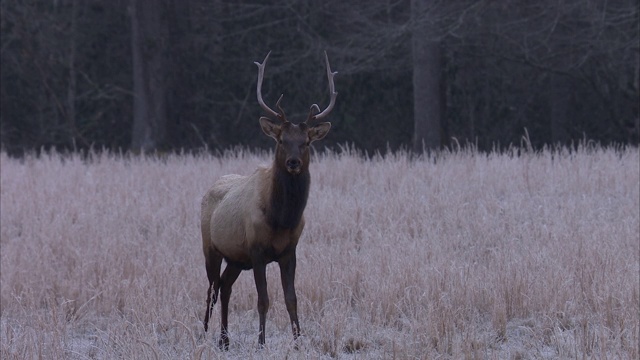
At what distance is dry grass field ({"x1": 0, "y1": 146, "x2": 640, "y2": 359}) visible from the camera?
693cm

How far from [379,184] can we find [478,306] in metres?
5.87

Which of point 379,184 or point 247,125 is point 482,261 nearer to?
point 379,184

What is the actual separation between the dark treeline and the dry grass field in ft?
32.1

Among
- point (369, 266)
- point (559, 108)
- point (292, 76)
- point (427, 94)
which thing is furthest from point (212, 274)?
point (559, 108)

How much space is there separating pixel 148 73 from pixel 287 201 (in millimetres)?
20844

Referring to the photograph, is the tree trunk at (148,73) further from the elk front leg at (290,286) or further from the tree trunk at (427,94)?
the elk front leg at (290,286)

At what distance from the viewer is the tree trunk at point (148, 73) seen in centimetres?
2650

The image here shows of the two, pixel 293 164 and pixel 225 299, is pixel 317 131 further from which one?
pixel 225 299

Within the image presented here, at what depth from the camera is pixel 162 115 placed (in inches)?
1062

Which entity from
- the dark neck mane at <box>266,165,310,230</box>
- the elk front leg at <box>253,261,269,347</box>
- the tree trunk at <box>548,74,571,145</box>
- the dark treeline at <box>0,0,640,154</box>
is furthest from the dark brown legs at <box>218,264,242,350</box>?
the tree trunk at <box>548,74,571,145</box>

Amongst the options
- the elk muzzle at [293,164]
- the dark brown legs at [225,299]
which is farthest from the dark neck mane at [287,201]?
the dark brown legs at [225,299]

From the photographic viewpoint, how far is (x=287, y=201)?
655 cm

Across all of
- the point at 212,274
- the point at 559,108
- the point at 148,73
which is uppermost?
the point at 148,73

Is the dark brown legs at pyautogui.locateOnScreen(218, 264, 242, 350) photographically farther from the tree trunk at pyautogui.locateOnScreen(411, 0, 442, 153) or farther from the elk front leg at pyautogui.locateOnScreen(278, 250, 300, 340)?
the tree trunk at pyautogui.locateOnScreen(411, 0, 442, 153)
